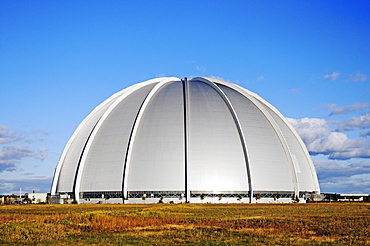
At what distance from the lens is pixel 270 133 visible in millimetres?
65688

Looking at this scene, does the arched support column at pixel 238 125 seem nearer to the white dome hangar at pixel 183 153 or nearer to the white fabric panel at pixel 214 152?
the white dome hangar at pixel 183 153

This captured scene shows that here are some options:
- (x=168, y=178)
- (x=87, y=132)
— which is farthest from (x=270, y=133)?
(x=87, y=132)

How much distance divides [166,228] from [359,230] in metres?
10.9

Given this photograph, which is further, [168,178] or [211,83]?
[211,83]

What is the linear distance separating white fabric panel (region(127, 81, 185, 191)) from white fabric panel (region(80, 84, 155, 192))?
1760 millimetres

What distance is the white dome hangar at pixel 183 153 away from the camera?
57.6 meters

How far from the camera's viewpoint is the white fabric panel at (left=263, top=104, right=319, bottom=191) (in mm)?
66575

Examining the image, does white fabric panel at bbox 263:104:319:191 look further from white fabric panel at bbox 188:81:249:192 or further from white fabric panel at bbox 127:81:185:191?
white fabric panel at bbox 127:81:185:191

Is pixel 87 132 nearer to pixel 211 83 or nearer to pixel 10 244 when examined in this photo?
pixel 211 83

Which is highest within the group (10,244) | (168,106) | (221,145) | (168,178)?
(168,106)

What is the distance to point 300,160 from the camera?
68.5m

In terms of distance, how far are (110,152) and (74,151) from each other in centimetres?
913

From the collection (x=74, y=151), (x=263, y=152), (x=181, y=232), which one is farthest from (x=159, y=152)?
(x=181, y=232)

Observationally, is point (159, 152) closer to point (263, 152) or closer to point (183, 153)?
point (183, 153)
